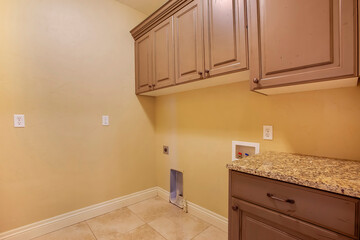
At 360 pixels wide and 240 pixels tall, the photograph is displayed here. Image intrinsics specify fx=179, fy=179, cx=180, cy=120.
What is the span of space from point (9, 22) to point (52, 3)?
0.45m

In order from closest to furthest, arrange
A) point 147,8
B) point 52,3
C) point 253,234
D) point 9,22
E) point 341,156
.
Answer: point 253,234, point 341,156, point 9,22, point 52,3, point 147,8

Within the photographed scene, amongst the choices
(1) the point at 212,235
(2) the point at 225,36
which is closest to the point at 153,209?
(1) the point at 212,235

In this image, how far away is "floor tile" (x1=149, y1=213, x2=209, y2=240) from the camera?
5.81 feet

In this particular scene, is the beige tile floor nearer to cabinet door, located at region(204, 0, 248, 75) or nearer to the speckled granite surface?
the speckled granite surface

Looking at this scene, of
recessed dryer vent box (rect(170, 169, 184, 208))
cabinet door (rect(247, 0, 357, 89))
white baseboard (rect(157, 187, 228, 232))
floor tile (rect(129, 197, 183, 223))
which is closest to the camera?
cabinet door (rect(247, 0, 357, 89))

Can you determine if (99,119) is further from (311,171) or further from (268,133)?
(311,171)

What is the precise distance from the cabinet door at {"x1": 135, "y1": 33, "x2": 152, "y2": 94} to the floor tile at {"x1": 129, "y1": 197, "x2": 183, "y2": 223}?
5.03 feet

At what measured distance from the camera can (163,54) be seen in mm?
2002

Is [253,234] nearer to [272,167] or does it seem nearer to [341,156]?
[272,167]

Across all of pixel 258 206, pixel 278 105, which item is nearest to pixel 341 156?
pixel 278 105

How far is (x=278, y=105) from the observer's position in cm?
148

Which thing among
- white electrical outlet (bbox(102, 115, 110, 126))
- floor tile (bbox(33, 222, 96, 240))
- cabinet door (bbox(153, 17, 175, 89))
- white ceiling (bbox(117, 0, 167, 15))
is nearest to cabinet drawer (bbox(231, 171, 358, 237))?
cabinet door (bbox(153, 17, 175, 89))

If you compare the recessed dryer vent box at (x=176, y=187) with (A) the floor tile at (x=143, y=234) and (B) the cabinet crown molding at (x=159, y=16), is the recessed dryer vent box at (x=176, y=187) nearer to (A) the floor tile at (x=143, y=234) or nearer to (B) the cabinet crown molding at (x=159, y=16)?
(A) the floor tile at (x=143, y=234)

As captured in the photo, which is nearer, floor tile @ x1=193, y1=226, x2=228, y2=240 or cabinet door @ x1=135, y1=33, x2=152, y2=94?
floor tile @ x1=193, y1=226, x2=228, y2=240
